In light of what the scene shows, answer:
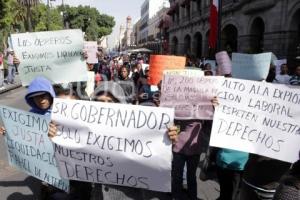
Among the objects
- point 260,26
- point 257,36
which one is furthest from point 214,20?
point 260,26

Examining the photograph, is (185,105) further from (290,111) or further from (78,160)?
(78,160)

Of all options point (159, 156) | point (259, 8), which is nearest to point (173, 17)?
point (259, 8)

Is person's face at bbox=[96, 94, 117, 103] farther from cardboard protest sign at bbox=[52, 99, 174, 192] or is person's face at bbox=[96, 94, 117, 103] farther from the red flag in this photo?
the red flag

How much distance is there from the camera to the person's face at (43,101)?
375cm

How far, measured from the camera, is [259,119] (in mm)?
3760

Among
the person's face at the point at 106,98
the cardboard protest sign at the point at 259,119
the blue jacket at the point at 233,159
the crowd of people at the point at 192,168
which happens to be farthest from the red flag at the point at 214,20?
the person's face at the point at 106,98

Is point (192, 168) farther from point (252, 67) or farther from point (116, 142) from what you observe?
point (116, 142)

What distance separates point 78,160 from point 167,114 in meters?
0.72

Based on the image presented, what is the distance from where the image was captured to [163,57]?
6402mm

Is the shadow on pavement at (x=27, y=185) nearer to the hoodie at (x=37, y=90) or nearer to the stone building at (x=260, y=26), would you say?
the hoodie at (x=37, y=90)

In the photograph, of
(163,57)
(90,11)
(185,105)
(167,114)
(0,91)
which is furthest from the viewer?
(90,11)

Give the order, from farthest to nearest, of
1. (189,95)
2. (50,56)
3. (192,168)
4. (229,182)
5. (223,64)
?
(223,64)
(50,56)
(192,168)
(229,182)
(189,95)

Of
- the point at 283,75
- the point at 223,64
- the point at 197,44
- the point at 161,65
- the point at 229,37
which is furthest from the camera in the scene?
the point at 197,44

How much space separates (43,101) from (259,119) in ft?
5.83
